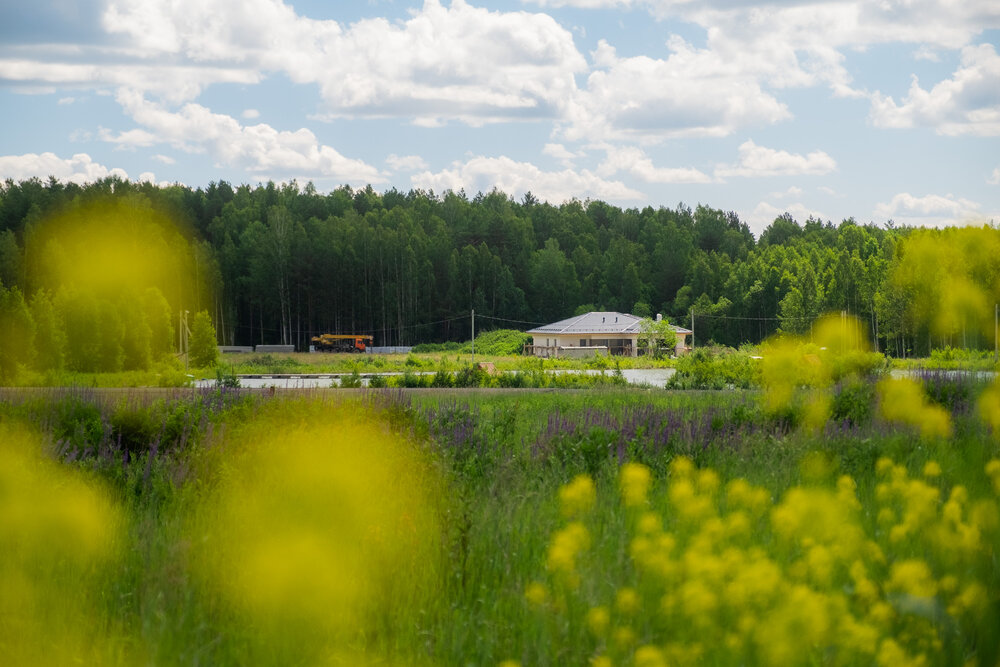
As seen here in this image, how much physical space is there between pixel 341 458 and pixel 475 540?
188 centimetres

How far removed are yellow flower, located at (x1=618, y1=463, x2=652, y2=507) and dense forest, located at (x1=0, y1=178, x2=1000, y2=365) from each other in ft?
183

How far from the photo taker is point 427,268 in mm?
78500

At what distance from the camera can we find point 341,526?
4613 mm

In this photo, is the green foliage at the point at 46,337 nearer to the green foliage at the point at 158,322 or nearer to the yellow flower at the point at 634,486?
the green foliage at the point at 158,322

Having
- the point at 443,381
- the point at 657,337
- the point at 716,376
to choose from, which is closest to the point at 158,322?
the point at 443,381

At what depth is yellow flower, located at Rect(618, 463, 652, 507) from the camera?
477cm

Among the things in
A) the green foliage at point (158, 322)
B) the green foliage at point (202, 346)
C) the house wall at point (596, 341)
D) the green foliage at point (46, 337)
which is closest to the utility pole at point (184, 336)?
the green foliage at point (202, 346)

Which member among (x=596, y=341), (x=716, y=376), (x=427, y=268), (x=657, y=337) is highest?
(x=427, y=268)

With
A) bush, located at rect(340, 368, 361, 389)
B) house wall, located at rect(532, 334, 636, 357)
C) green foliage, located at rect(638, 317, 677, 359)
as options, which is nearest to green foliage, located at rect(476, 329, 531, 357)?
house wall, located at rect(532, 334, 636, 357)

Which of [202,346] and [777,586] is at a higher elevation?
[202,346]

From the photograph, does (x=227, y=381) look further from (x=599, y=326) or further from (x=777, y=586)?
(x=599, y=326)

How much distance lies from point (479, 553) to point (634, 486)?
1.14 m

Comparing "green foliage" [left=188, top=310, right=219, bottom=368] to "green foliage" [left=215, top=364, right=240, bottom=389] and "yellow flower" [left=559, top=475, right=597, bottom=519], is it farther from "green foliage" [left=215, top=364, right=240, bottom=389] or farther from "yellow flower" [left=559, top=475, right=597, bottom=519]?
"yellow flower" [left=559, top=475, right=597, bottom=519]

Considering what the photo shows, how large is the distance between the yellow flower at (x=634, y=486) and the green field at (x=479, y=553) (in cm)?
4
